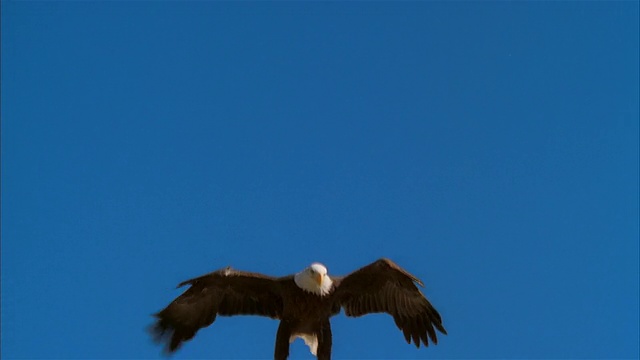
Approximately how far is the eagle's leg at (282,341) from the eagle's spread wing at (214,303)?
1.44ft

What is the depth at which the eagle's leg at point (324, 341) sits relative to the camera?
10297 mm

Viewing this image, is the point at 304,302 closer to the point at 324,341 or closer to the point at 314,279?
the point at 314,279

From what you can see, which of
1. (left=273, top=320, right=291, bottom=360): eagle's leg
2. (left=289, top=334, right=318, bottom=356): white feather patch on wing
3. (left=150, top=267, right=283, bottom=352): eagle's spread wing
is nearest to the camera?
(left=273, top=320, right=291, bottom=360): eagle's leg

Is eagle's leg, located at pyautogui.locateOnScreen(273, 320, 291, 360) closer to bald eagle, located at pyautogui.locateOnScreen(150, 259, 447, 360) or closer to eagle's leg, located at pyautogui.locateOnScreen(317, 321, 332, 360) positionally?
bald eagle, located at pyautogui.locateOnScreen(150, 259, 447, 360)

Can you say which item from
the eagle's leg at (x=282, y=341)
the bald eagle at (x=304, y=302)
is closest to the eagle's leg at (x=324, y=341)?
the bald eagle at (x=304, y=302)

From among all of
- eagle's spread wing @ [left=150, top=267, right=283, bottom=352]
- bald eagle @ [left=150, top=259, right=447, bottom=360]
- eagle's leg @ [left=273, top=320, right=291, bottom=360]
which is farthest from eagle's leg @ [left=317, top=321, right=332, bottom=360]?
eagle's spread wing @ [left=150, top=267, right=283, bottom=352]

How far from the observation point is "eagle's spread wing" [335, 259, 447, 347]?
10.9 meters

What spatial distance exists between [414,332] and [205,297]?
3133mm

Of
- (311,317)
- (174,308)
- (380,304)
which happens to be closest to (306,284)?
(311,317)

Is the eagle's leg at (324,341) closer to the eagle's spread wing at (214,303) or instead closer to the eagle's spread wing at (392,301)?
the eagle's spread wing at (392,301)

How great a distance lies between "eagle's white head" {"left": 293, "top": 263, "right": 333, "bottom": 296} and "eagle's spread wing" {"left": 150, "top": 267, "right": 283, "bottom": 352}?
1.83 ft

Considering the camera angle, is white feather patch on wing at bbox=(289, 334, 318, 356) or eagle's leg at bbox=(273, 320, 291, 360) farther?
white feather patch on wing at bbox=(289, 334, 318, 356)

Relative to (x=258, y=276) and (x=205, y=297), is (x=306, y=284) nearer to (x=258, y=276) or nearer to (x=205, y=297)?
(x=258, y=276)

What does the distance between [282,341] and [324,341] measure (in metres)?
0.58
